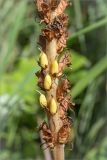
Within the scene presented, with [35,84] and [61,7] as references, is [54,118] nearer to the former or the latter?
[61,7]

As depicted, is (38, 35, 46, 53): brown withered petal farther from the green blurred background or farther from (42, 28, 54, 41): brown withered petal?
the green blurred background

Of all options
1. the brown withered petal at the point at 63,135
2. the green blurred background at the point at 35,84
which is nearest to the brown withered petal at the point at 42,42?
the brown withered petal at the point at 63,135

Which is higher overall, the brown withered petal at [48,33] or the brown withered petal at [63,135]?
the brown withered petal at [48,33]

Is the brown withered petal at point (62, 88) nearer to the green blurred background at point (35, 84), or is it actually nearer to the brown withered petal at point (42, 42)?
the brown withered petal at point (42, 42)

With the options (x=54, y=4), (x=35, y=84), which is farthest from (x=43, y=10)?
(x=35, y=84)

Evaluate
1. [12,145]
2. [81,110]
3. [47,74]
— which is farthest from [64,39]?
[12,145]

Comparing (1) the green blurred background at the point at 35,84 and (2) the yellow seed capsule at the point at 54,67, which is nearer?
(2) the yellow seed capsule at the point at 54,67

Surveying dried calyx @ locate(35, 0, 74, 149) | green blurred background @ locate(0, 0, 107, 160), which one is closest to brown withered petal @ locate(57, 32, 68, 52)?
dried calyx @ locate(35, 0, 74, 149)
